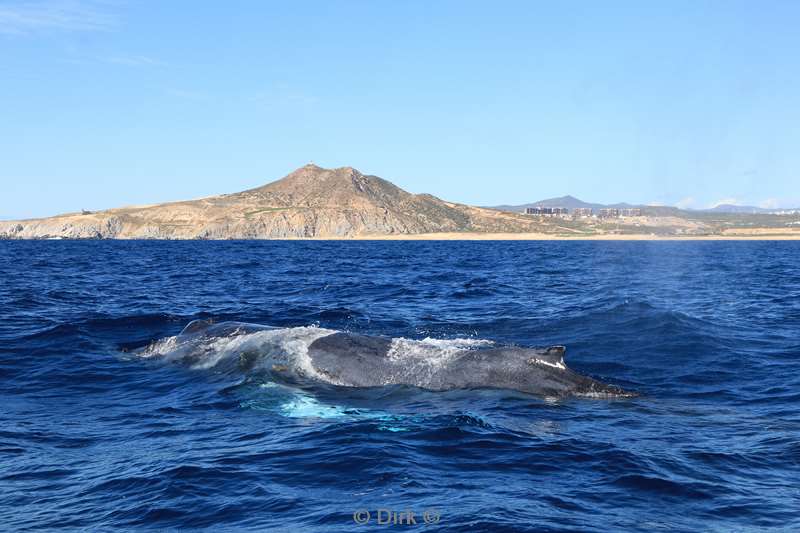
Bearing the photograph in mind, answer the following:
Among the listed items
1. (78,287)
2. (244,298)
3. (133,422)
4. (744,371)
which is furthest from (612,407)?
(78,287)

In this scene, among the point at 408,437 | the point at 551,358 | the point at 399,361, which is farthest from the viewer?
the point at 399,361

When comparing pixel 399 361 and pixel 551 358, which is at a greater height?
pixel 551 358

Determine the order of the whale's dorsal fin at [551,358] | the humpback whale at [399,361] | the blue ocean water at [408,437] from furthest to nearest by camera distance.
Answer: the whale's dorsal fin at [551,358], the humpback whale at [399,361], the blue ocean water at [408,437]

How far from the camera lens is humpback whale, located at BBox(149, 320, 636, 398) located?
15023 mm

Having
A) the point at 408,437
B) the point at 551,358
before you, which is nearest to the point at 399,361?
the point at 551,358

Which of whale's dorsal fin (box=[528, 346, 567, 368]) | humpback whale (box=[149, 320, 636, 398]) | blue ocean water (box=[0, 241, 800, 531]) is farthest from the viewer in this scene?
whale's dorsal fin (box=[528, 346, 567, 368])

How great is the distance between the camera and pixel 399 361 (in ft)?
53.3

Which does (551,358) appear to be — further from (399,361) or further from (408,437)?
(408,437)

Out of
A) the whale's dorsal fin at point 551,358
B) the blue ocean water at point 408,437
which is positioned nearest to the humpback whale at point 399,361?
the whale's dorsal fin at point 551,358

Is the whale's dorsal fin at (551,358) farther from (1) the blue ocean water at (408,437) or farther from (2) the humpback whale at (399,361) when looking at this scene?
(1) the blue ocean water at (408,437)

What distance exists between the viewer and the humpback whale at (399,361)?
15.0 m

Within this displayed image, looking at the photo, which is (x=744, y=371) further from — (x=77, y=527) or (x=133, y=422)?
(x=77, y=527)

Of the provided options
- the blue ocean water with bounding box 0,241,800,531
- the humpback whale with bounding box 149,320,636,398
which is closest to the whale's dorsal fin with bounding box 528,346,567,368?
the humpback whale with bounding box 149,320,636,398

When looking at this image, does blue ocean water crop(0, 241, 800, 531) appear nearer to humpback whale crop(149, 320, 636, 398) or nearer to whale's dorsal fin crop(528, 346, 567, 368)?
humpback whale crop(149, 320, 636, 398)
